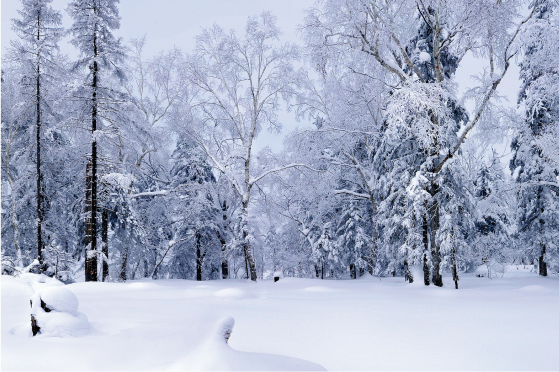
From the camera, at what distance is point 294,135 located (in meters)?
18.8

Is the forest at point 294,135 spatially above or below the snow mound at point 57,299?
above

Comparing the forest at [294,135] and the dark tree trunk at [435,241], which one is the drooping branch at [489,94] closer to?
the forest at [294,135]

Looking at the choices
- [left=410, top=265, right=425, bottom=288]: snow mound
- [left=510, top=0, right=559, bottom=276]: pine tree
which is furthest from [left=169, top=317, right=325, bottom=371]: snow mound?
[left=510, top=0, right=559, bottom=276]: pine tree

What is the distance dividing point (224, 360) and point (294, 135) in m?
16.2

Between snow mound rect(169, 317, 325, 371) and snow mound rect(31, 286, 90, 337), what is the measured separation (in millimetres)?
2475

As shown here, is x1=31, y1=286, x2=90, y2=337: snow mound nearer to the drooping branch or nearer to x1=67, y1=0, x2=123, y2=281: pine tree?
x1=67, y1=0, x2=123, y2=281: pine tree

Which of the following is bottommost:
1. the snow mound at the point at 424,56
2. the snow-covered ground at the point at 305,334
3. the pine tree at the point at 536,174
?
the snow-covered ground at the point at 305,334

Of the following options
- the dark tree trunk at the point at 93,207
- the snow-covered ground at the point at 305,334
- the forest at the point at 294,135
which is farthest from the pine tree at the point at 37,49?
the snow-covered ground at the point at 305,334

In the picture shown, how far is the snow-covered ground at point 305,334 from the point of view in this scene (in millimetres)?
4234

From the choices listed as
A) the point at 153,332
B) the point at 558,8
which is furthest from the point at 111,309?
the point at 558,8

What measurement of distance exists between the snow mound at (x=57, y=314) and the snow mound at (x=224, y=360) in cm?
247

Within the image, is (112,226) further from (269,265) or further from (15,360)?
(269,265)

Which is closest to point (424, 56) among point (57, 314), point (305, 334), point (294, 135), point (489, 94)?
point (489, 94)

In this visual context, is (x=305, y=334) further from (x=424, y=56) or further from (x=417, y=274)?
(x=424, y=56)
